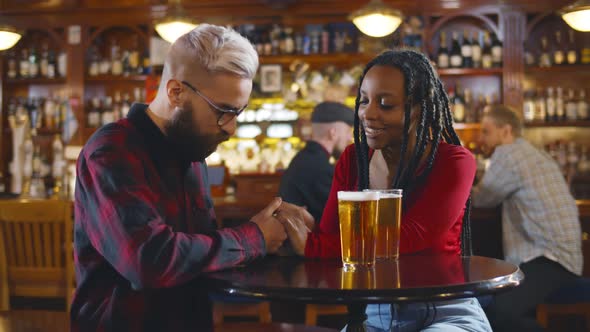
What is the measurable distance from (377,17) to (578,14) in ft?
4.37

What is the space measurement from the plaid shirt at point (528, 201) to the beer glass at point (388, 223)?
1929mm

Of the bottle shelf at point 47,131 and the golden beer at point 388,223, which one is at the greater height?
the bottle shelf at point 47,131

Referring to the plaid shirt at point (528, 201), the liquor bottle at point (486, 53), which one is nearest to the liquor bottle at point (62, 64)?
the liquor bottle at point (486, 53)

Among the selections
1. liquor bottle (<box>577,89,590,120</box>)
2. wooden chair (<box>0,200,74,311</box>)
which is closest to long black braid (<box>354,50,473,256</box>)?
wooden chair (<box>0,200,74,311</box>)

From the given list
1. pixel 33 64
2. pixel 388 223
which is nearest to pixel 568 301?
pixel 388 223

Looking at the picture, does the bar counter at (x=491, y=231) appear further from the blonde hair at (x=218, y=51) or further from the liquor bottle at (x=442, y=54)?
the liquor bottle at (x=442, y=54)

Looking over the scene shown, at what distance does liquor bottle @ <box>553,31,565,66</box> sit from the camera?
20.6ft

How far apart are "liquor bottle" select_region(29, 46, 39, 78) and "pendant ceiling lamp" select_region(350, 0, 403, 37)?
12.6ft

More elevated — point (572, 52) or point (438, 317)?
point (572, 52)

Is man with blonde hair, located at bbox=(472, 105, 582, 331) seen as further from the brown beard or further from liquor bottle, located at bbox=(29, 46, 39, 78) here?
liquor bottle, located at bbox=(29, 46, 39, 78)

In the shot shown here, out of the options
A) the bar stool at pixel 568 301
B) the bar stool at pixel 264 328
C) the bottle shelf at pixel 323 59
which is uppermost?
the bottle shelf at pixel 323 59

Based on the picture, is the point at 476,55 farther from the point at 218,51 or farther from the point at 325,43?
the point at 218,51

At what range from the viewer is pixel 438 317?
1.60 m

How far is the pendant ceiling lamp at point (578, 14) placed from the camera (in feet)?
13.9
